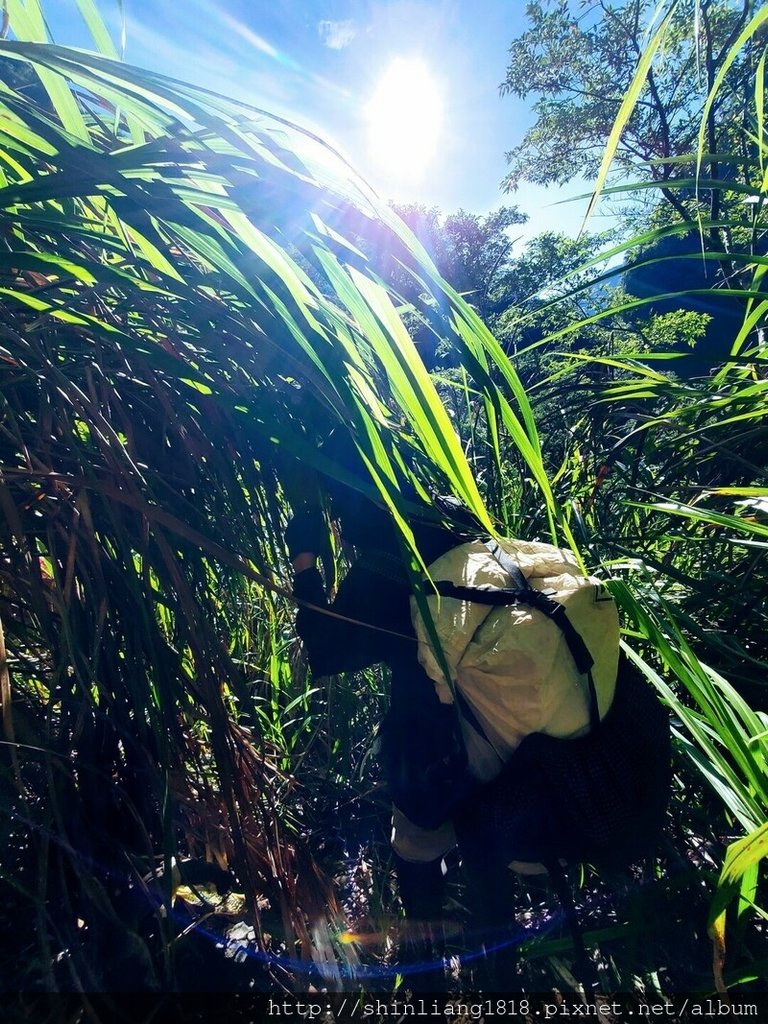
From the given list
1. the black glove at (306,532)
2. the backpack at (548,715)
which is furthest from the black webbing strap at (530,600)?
the black glove at (306,532)

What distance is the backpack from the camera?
0.86m

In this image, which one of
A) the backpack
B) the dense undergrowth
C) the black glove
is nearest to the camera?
the dense undergrowth

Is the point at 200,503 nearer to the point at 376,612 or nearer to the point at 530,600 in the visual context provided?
the point at 376,612

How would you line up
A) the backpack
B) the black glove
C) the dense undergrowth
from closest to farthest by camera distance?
the dense undergrowth → the backpack → the black glove

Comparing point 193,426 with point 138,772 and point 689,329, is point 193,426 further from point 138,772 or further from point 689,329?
point 689,329

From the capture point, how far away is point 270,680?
1528 millimetres

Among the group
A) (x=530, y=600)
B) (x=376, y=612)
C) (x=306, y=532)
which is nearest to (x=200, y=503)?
(x=306, y=532)

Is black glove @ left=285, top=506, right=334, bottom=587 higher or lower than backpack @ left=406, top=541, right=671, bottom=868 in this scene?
higher

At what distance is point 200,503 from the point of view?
2.76 feet

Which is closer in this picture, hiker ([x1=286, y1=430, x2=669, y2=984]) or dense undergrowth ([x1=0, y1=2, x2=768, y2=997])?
dense undergrowth ([x1=0, y1=2, x2=768, y2=997])

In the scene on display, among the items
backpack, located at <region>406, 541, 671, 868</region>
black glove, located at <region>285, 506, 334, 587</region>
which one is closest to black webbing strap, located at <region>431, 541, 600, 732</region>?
backpack, located at <region>406, 541, 671, 868</region>

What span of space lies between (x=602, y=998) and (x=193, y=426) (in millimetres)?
1241

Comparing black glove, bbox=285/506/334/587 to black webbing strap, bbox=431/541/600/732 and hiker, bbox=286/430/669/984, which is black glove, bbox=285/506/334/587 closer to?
hiker, bbox=286/430/669/984

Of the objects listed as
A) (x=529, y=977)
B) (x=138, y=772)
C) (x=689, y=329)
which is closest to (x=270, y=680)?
(x=138, y=772)
